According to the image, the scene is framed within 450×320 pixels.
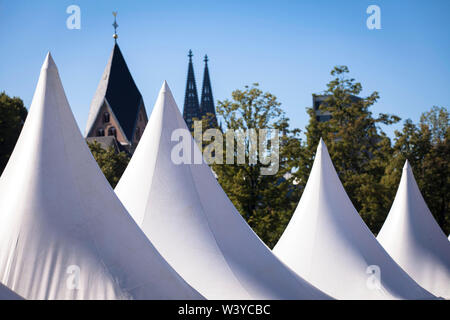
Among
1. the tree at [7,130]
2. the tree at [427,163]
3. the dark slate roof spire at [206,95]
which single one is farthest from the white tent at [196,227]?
the dark slate roof spire at [206,95]

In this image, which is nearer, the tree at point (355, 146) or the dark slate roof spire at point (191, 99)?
the tree at point (355, 146)

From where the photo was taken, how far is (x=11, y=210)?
23.2 feet

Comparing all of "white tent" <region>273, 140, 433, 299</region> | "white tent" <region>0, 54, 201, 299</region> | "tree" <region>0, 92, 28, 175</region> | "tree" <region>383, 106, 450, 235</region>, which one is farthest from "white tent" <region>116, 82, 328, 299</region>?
"tree" <region>0, 92, 28, 175</region>

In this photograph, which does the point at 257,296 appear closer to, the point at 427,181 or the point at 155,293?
the point at 155,293

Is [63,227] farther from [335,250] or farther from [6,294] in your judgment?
[335,250]

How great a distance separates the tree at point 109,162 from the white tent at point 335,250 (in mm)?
23871

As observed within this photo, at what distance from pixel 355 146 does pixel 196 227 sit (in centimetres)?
1894

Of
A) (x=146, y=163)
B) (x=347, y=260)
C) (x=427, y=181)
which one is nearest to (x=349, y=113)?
(x=427, y=181)

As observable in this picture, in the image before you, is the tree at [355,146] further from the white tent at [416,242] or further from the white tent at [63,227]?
the white tent at [63,227]

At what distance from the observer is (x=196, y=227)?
991 centimetres

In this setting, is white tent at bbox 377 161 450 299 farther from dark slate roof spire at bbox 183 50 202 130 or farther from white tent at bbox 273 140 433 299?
dark slate roof spire at bbox 183 50 202 130

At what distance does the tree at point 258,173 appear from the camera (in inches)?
926

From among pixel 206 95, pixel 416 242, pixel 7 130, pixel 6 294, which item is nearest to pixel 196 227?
pixel 6 294

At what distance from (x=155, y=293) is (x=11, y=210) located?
2.20 m
